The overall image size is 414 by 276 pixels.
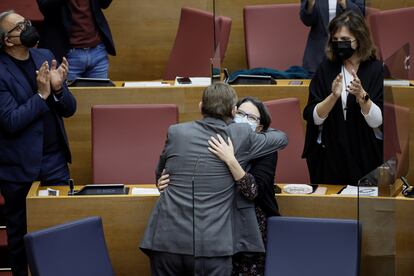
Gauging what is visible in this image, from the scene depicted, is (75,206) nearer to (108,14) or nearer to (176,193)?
(176,193)

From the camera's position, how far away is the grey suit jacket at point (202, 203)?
8.47 feet

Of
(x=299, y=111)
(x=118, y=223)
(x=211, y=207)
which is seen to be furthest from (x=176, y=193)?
(x=299, y=111)

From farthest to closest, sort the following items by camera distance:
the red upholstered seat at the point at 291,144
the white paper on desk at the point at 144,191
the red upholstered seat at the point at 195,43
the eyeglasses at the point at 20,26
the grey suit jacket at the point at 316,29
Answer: the red upholstered seat at the point at 195,43 < the grey suit jacket at the point at 316,29 < the red upholstered seat at the point at 291,144 < the eyeglasses at the point at 20,26 < the white paper on desk at the point at 144,191

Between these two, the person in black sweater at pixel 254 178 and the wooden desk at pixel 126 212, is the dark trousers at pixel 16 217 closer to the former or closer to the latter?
the wooden desk at pixel 126 212

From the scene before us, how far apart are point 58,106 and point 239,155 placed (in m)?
0.69

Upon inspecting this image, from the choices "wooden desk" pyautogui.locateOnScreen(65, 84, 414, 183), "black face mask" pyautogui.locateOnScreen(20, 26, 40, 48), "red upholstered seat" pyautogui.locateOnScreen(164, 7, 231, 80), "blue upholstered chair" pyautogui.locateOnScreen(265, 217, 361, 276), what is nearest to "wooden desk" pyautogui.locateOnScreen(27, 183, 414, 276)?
"blue upholstered chair" pyautogui.locateOnScreen(265, 217, 361, 276)

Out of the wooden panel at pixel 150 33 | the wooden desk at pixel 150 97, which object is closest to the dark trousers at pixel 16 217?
the wooden desk at pixel 150 97

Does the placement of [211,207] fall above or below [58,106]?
below

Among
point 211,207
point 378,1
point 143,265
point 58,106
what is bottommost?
point 143,265

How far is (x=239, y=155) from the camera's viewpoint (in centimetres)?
265

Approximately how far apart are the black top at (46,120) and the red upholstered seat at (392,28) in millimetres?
1208

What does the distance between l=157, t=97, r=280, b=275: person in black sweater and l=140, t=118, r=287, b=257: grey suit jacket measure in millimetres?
26

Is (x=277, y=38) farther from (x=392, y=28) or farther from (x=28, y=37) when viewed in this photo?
(x=28, y=37)

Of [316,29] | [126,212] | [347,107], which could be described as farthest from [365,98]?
[316,29]
